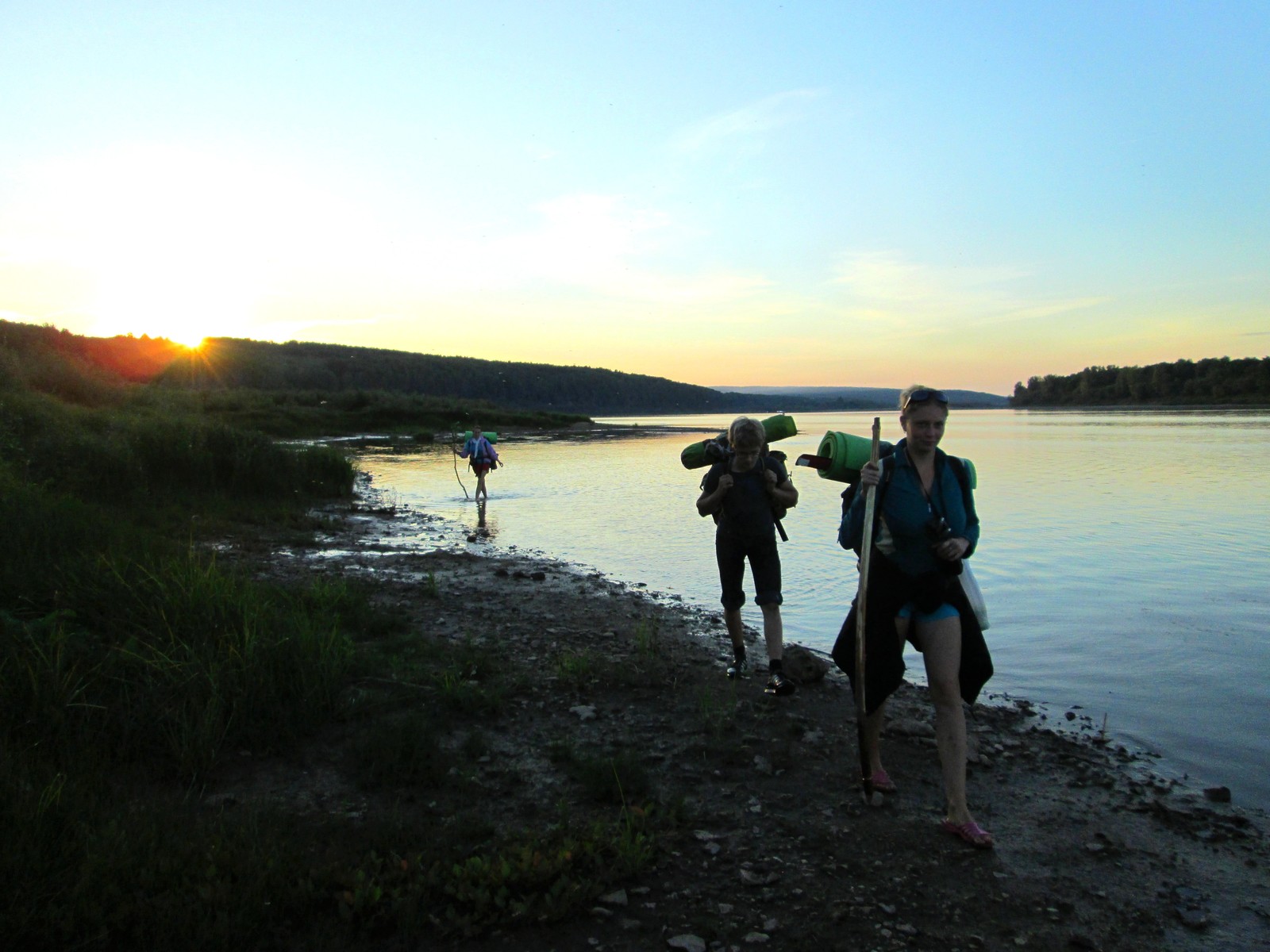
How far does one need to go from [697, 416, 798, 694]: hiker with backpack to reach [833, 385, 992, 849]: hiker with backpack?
6.96 feet

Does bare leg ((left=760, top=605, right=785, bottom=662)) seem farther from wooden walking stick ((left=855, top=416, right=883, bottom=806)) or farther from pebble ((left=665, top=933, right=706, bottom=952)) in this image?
pebble ((left=665, top=933, right=706, bottom=952))

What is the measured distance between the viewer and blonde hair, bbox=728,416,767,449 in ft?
20.9

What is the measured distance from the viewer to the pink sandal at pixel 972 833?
13.1ft

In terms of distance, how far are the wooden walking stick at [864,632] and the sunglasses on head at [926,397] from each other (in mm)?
201

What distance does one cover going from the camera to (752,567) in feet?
20.9

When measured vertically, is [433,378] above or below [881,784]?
above

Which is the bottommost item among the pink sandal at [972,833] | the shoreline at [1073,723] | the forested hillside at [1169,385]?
the shoreline at [1073,723]

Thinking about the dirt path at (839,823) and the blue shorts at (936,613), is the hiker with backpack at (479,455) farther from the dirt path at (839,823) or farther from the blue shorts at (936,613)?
the blue shorts at (936,613)

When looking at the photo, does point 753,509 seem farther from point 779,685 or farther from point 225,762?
point 225,762

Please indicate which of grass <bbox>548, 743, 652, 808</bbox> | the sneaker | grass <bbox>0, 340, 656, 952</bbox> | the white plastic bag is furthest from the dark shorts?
grass <bbox>548, 743, 652, 808</bbox>

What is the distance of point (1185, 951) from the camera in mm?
3352

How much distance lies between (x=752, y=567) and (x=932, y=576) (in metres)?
2.40

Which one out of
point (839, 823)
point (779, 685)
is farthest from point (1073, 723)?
point (839, 823)

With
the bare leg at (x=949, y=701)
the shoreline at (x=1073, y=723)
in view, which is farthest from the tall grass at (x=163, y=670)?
the shoreline at (x=1073, y=723)
